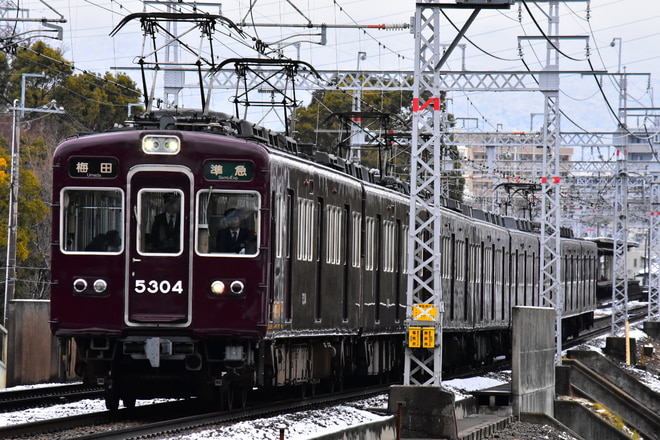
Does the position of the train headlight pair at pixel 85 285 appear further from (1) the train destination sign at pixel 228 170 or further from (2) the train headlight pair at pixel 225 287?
(1) the train destination sign at pixel 228 170

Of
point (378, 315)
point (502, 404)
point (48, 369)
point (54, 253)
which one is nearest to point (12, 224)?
point (48, 369)

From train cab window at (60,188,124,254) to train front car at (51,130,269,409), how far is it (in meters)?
0.01

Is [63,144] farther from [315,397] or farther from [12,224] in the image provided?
[12,224]

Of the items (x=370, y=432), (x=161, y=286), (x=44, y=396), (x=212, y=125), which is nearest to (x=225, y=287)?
(x=161, y=286)

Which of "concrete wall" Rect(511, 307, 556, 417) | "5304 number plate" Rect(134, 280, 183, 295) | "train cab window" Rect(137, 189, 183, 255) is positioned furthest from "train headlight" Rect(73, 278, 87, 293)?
"concrete wall" Rect(511, 307, 556, 417)

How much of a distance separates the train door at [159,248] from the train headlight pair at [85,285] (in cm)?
26

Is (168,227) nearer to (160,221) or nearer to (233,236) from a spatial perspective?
(160,221)

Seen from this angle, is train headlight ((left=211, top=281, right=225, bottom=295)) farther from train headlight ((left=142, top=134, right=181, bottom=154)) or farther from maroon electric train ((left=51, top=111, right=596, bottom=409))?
train headlight ((left=142, top=134, right=181, bottom=154))

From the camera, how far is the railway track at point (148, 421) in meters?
12.4

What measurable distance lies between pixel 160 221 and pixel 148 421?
2.09m

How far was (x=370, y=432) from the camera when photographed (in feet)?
42.3

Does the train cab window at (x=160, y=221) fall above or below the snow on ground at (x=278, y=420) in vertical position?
above

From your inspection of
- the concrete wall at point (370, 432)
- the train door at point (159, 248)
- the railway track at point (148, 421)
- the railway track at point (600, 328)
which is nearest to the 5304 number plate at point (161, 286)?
the train door at point (159, 248)

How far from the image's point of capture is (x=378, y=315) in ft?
67.8
